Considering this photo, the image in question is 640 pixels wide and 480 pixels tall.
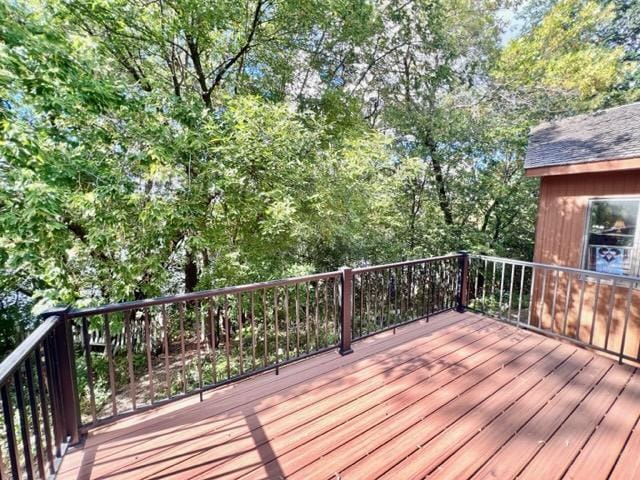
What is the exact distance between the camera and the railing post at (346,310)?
3199 millimetres

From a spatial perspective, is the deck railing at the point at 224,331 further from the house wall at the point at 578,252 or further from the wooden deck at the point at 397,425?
the wooden deck at the point at 397,425

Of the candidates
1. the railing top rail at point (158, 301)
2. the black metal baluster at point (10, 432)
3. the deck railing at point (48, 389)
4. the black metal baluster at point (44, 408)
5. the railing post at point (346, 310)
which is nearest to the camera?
the black metal baluster at point (10, 432)

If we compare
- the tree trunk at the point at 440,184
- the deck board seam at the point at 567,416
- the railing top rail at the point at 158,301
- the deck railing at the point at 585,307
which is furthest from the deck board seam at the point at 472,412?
the tree trunk at the point at 440,184

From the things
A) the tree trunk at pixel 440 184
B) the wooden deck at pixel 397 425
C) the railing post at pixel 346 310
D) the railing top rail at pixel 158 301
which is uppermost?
the tree trunk at pixel 440 184

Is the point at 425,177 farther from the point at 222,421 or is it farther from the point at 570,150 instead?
the point at 222,421

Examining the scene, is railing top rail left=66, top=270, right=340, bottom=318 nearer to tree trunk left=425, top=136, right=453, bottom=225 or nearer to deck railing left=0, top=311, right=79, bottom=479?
deck railing left=0, top=311, right=79, bottom=479

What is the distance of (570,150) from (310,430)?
5.80 meters

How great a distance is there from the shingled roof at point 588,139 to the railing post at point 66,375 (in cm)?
625

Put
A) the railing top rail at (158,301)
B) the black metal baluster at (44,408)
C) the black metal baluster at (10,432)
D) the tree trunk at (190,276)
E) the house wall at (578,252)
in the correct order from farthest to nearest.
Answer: the tree trunk at (190,276)
the house wall at (578,252)
the railing top rail at (158,301)
the black metal baluster at (44,408)
the black metal baluster at (10,432)

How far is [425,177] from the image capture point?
7957 mm

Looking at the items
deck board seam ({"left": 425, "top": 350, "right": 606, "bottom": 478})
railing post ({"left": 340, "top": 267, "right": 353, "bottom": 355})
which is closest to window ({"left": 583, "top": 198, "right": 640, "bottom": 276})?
deck board seam ({"left": 425, "top": 350, "right": 606, "bottom": 478})

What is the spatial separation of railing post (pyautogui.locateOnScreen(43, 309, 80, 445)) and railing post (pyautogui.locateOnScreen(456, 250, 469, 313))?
14.0ft

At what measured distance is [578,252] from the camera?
4.88 meters

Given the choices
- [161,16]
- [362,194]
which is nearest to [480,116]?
[362,194]
